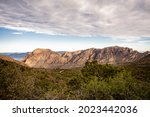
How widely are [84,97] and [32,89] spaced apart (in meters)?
4.15

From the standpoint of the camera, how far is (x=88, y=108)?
9016 millimetres

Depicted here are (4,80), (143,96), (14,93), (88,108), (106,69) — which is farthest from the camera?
(106,69)

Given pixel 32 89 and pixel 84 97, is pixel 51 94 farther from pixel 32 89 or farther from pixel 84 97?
pixel 32 89

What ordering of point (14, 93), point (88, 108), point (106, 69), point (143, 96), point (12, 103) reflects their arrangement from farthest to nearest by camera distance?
point (106, 69) < point (14, 93) < point (143, 96) < point (12, 103) < point (88, 108)

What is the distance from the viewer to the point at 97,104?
941cm

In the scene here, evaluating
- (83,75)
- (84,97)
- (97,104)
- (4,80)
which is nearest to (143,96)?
(84,97)

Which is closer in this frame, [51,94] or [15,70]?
[51,94]

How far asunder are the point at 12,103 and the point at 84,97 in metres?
4.09

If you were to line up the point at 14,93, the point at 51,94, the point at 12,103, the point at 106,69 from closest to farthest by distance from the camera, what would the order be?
the point at 12,103, the point at 51,94, the point at 14,93, the point at 106,69

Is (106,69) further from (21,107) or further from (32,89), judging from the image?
(21,107)

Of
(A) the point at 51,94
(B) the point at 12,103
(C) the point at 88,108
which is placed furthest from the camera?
(A) the point at 51,94

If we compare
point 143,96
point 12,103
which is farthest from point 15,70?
point 143,96

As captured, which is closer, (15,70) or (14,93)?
(14,93)

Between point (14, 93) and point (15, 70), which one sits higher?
point (15, 70)
